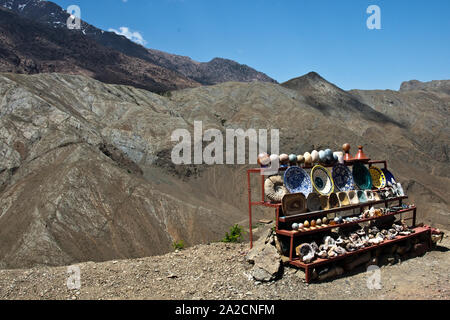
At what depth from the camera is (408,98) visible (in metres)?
67.5

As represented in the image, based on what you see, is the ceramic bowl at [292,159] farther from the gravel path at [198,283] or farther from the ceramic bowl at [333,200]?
the gravel path at [198,283]

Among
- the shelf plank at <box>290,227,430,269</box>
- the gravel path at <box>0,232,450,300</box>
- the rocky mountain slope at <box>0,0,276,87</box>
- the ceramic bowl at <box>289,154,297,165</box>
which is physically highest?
the rocky mountain slope at <box>0,0,276,87</box>

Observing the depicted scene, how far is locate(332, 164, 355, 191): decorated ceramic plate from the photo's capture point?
8.77m

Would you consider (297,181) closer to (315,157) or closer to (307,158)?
(307,158)

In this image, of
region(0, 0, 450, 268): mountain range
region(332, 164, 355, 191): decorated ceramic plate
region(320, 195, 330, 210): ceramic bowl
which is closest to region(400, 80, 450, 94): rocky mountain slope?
region(0, 0, 450, 268): mountain range

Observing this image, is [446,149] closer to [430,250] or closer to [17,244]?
[430,250]

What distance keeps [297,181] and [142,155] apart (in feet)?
82.7

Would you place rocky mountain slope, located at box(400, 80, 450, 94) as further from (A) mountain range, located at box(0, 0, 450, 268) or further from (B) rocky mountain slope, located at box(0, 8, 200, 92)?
(B) rocky mountain slope, located at box(0, 8, 200, 92)

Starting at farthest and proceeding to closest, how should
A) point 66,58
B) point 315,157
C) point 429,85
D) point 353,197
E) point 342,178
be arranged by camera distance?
point 429,85
point 66,58
point 342,178
point 353,197
point 315,157

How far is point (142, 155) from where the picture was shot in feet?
102

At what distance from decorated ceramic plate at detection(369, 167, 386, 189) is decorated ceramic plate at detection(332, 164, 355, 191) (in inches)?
51.4

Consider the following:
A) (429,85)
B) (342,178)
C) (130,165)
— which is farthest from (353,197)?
(429,85)

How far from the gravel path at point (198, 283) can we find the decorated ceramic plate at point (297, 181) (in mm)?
1882

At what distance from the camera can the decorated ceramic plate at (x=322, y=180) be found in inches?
325
